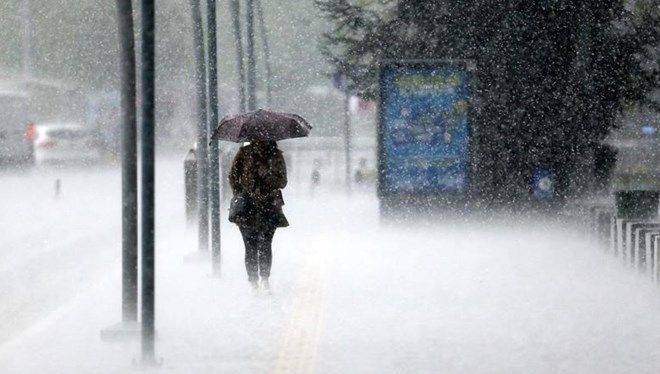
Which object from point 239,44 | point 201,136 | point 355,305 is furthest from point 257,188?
point 239,44

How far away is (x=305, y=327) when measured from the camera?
37.1 feet

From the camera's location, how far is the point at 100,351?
33.6 ft

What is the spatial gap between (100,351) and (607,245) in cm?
853

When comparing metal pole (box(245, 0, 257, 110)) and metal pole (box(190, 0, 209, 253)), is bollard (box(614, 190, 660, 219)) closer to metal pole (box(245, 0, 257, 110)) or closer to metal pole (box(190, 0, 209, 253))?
metal pole (box(190, 0, 209, 253))

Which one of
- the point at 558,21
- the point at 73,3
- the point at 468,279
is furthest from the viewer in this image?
the point at 73,3

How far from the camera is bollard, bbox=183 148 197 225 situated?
22203mm

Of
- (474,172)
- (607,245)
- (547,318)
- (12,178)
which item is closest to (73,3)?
(12,178)

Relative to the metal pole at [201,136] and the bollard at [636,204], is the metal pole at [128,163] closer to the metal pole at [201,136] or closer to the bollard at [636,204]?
the metal pole at [201,136]

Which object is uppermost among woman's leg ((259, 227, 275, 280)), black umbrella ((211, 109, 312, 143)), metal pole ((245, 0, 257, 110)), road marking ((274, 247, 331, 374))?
metal pole ((245, 0, 257, 110))

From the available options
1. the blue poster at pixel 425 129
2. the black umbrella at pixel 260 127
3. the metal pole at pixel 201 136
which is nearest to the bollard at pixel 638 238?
the black umbrella at pixel 260 127

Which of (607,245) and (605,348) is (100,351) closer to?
(605,348)

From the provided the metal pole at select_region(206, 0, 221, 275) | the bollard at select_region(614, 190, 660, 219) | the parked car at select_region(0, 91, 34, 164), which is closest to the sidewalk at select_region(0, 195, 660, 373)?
the metal pole at select_region(206, 0, 221, 275)

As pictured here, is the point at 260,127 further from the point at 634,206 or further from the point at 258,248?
the point at 634,206

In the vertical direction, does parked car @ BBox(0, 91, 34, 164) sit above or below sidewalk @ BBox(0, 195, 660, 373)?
above
